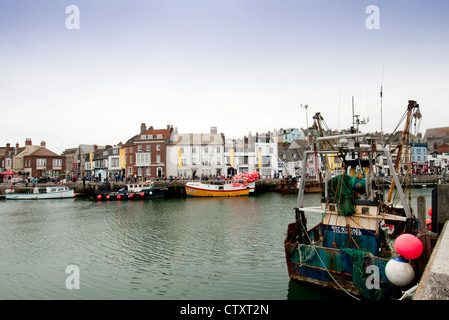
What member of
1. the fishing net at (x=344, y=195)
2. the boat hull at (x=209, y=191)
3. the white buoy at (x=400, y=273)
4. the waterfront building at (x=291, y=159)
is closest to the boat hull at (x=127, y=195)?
the boat hull at (x=209, y=191)

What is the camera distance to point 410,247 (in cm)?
897

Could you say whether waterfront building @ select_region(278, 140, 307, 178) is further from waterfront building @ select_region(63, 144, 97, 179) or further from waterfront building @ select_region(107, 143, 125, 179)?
waterfront building @ select_region(63, 144, 97, 179)

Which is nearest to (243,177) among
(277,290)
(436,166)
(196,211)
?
(196,211)

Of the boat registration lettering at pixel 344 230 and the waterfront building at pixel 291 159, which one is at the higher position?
the waterfront building at pixel 291 159

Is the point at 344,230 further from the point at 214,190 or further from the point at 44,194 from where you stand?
the point at 44,194

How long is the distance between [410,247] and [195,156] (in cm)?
6151

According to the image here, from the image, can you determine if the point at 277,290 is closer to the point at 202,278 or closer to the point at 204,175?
Result: the point at 202,278

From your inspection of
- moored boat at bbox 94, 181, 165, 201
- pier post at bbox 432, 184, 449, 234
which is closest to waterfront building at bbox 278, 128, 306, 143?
moored boat at bbox 94, 181, 165, 201

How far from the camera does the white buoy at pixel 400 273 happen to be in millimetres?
9047

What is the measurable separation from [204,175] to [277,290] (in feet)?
183

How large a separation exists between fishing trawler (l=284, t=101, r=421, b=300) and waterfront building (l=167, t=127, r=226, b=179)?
5605 cm

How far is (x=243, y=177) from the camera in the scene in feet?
182

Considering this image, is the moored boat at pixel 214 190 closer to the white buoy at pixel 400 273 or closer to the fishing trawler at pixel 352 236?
the fishing trawler at pixel 352 236

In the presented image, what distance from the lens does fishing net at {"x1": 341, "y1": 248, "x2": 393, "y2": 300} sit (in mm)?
10172
